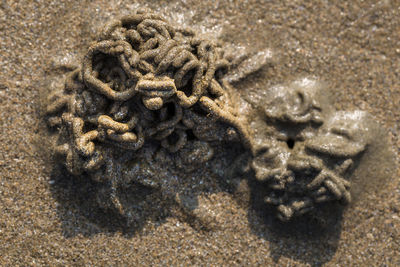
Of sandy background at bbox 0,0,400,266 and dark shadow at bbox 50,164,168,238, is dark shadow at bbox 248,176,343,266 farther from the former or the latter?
dark shadow at bbox 50,164,168,238

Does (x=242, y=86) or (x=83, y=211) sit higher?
(x=242, y=86)

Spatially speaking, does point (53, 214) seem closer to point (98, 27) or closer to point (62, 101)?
point (62, 101)

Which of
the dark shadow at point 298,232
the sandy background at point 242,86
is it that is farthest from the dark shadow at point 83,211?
the dark shadow at point 298,232

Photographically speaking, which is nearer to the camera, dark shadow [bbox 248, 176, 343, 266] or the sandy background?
the sandy background

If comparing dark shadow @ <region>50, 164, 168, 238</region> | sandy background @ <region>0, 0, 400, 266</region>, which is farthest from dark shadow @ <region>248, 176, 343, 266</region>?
dark shadow @ <region>50, 164, 168, 238</region>

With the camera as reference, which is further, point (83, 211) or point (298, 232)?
point (298, 232)

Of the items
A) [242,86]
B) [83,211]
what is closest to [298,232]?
[242,86]

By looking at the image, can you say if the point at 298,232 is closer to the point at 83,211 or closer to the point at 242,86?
the point at 242,86
